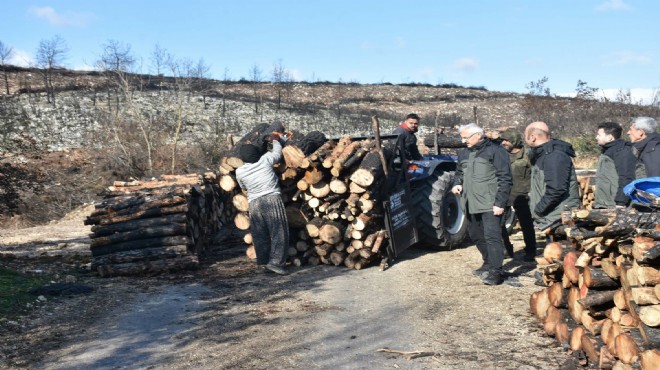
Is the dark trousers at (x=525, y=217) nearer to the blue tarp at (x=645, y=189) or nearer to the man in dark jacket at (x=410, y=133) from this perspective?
the man in dark jacket at (x=410, y=133)

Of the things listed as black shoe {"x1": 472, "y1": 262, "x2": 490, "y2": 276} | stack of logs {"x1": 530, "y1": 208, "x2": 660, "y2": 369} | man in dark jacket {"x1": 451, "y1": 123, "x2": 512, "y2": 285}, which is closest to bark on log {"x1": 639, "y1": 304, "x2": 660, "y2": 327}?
stack of logs {"x1": 530, "y1": 208, "x2": 660, "y2": 369}

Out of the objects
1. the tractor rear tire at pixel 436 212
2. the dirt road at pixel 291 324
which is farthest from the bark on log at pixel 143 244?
the tractor rear tire at pixel 436 212

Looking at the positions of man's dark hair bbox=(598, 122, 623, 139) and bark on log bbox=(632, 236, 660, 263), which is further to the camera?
man's dark hair bbox=(598, 122, 623, 139)

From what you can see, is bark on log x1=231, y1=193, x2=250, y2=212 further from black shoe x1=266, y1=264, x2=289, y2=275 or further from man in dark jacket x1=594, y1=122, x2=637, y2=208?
man in dark jacket x1=594, y1=122, x2=637, y2=208

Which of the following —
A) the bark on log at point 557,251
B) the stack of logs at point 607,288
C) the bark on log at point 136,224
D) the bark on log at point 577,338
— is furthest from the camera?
the bark on log at point 136,224

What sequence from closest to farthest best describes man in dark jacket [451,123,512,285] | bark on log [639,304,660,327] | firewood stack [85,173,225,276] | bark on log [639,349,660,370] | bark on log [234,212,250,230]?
1. bark on log [639,349,660,370]
2. bark on log [639,304,660,327]
3. man in dark jacket [451,123,512,285]
4. firewood stack [85,173,225,276]
5. bark on log [234,212,250,230]

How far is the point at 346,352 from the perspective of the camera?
5.06 meters

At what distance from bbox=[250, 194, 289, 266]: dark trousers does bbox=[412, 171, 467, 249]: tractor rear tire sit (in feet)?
6.45

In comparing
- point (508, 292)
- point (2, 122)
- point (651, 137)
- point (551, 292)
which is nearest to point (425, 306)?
point (508, 292)

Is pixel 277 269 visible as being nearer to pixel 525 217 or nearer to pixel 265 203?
pixel 265 203

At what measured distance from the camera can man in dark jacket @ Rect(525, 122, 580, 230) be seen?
20.6ft

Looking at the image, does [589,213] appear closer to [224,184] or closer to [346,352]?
[346,352]

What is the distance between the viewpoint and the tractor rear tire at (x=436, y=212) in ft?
29.3

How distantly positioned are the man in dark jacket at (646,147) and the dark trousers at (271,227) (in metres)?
4.06
